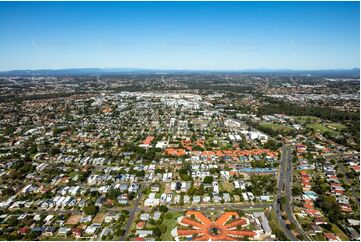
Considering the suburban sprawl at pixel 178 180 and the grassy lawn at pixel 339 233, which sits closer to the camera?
the grassy lawn at pixel 339 233

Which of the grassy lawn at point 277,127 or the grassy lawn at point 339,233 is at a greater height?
the grassy lawn at point 277,127

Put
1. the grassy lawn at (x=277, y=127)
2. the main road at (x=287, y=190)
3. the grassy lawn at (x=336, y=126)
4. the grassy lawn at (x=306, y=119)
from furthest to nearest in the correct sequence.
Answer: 1. the grassy lawn at (x=306, y=119)
2. the grassy lawn at (x=336, y=126)
3. the grassy lawn at (x=277, y=127)
4. the main road at (x=287, y=190)

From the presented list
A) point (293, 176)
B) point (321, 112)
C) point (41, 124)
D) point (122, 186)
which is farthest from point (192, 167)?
point (321, 112)

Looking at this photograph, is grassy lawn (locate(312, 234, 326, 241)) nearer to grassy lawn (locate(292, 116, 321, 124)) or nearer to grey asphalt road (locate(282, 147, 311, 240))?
grey asphalt road (locate(282, 147, 311, 240))

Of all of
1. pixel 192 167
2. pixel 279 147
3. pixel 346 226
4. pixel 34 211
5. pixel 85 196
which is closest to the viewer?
pixel 346 226

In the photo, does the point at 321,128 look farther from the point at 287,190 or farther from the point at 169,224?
the point at 169,224

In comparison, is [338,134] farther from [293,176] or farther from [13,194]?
[13,194]

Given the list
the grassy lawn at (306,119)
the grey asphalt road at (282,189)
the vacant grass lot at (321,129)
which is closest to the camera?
the grey asphalt road at (282,189)

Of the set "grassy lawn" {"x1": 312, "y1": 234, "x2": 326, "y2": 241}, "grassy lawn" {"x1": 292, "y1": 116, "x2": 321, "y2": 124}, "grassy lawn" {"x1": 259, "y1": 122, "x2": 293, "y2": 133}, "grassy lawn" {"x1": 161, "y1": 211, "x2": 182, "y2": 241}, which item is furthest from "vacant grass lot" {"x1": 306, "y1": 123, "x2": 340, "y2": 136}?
"grassy lawn" {"x1": 161, "y1": 211, "x2": 182, "y2": 241}

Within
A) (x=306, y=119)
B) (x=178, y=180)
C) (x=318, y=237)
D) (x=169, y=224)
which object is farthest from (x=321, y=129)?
(x=169, y=224)

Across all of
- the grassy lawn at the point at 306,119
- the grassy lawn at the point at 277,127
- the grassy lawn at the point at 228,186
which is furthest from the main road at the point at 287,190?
the grassy lawn at the point at 306,119

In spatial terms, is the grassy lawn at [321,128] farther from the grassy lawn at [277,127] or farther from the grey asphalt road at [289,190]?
the grey asphalt road at [289,190]
